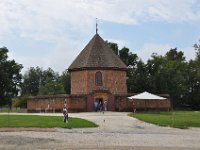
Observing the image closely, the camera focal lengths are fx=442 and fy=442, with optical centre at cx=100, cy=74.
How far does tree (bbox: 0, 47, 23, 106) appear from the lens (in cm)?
10031

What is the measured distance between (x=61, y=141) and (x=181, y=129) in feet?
41.9

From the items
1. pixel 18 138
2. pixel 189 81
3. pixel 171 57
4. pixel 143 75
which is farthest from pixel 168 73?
pixel 18 138

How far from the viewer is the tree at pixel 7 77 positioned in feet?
329

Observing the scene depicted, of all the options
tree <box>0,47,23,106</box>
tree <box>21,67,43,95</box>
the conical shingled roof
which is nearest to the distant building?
the conical shingled roof

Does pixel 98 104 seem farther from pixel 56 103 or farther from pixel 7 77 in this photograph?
pixel 7 77

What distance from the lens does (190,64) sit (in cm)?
10969

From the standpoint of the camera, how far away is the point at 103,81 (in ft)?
229

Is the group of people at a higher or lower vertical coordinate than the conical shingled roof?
lower

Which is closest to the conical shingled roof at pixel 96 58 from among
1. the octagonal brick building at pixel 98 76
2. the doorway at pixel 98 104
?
the octagonal brick building at pixel 98 76

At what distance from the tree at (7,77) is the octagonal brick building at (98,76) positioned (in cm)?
3193

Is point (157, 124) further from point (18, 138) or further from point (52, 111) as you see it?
point (52, 111)

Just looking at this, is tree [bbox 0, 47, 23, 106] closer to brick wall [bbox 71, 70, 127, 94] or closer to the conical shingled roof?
the conical shingled roof

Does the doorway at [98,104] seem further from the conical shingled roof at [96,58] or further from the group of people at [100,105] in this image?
the conical shingled roof at [96,58]

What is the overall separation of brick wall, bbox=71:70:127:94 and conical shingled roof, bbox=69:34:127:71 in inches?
32.9
